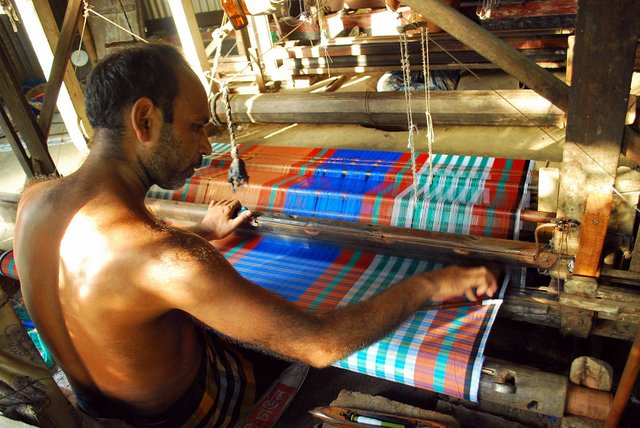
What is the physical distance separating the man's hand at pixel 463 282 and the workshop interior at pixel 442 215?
70 millimetres

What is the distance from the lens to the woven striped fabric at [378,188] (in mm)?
2617

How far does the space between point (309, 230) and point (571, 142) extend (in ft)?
4.38

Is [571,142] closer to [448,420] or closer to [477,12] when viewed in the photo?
[448,420]

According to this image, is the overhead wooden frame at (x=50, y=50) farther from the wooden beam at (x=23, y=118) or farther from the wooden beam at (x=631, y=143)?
the wooden beam at (x=631, y=143)

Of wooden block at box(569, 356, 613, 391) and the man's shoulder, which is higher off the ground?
the man's shoulder

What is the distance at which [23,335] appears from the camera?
168cm

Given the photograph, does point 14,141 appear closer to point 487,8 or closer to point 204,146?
point 204,146

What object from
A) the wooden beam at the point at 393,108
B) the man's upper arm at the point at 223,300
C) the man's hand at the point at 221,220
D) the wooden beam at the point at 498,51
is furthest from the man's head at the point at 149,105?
the wooden beam at the point at 393,108

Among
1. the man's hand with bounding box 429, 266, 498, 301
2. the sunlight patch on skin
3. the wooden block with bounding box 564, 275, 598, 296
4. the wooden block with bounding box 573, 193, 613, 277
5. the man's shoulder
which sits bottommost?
the wooden block with bounding box 564, 275, 598, 296

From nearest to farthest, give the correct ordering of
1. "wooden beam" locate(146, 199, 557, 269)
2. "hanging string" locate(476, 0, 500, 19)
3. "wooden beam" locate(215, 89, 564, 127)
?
"wooden beam" locate(146, 199, 557, 269), "wooden beam" locate(215, 89, 564, 127), "hanging string" locate(476, 0, 500, 19)

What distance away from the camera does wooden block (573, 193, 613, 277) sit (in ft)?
6.17

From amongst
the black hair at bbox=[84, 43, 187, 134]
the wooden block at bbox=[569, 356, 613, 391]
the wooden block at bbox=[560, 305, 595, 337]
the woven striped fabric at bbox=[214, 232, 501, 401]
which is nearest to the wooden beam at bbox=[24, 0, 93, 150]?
the woven striped fabric at bbox=[214, 232, 501, 401]

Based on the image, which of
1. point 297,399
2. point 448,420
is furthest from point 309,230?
point 448,420

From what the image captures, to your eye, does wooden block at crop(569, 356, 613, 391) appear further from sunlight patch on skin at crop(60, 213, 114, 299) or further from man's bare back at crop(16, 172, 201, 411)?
sunlight patch on skin at crop(60, 213, 114, 299)
